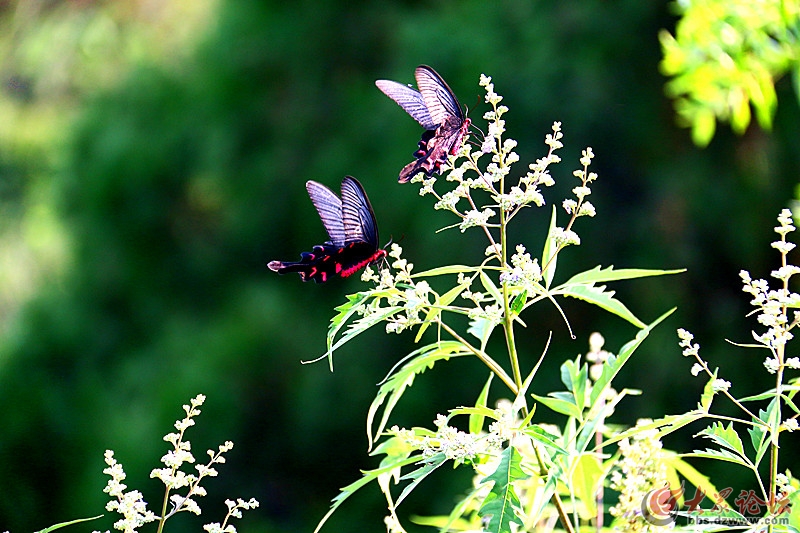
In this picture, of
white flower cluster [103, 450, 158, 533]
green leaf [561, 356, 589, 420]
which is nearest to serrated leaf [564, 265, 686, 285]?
green leaf [561, 356, 589, 420]

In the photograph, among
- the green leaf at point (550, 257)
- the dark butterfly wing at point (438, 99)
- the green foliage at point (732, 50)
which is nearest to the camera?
the green leaf at point (550, 257)

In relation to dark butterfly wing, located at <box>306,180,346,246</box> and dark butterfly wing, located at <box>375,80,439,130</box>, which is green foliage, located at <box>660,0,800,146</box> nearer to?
dark butterfly wing, located at <box>375,80,439,130</box>

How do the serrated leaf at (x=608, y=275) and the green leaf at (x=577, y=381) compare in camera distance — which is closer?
the serrated leaf at (x=608, y=275)

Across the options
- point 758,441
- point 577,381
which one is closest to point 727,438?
point 758,441

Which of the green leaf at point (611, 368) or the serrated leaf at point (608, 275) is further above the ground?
the serrated leaf at point (608, 275)

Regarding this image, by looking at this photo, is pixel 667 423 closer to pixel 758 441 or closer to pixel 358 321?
pixel 758 441

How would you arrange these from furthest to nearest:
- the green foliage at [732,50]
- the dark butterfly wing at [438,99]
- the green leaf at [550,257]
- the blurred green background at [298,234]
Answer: the blurred green background at [298,234]
the green foliage at [732,50]
the dark butterfly wing at [438,99]
the green leaf at [550,257]

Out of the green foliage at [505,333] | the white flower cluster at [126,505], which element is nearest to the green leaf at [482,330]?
the green foliage at [505,333]
